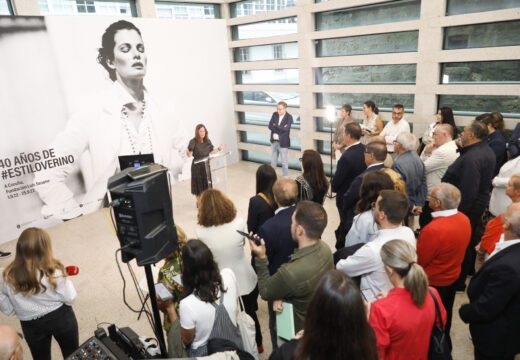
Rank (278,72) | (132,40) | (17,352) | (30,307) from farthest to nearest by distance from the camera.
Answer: (278,72), (132,40), (30,307), (17,352)

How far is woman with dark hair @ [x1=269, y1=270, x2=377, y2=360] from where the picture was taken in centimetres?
130

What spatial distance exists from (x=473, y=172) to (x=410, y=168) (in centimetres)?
58

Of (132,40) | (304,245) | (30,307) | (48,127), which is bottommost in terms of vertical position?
(30,307)

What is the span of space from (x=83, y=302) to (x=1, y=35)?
411 centimetres

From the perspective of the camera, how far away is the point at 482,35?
5.25m

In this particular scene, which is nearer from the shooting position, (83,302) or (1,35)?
(83,302)

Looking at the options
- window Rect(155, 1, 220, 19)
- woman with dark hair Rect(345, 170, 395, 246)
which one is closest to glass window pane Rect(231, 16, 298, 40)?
window Rect(155, 1, 220, 19)

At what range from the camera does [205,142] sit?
627cm

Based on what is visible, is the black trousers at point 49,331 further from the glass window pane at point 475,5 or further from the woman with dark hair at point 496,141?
the glass window pane at point 475,5

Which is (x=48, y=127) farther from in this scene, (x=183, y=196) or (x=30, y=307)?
(x=30, y=307)

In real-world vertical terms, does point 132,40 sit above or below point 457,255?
above

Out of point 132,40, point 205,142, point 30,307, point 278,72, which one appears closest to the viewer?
point 30,307

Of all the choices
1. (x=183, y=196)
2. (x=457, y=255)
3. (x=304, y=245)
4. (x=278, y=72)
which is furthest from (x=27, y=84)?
(x=457, y=255)

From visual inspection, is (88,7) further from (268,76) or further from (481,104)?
(481,104)
